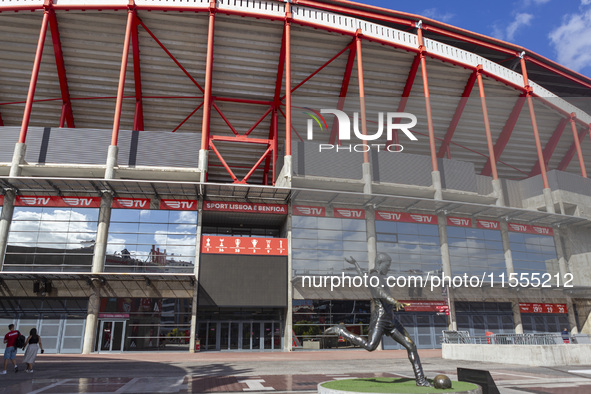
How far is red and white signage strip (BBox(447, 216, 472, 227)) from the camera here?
3222 cm

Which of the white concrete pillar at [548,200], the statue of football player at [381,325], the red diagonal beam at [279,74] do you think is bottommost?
the statue of football player at [381,325]

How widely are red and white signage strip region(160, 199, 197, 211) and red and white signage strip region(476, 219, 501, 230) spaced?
22.6m

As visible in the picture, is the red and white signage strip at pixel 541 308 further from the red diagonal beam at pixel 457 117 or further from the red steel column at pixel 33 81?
the red steel column at pixel 33 81

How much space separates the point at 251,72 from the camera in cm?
3438

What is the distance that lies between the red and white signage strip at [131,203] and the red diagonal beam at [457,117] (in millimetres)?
28076

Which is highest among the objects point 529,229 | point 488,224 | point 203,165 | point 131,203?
point 203,165

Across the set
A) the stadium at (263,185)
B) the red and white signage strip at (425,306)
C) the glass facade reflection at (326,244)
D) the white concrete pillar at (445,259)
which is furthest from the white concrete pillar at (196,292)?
the white concrete pillar at (445,259)

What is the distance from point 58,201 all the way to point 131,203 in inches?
186

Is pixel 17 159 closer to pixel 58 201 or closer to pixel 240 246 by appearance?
pixel 58 201

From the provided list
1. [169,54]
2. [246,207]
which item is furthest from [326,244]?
[169,54]

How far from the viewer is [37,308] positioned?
25.4 metres

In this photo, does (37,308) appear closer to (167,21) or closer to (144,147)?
(144,147)

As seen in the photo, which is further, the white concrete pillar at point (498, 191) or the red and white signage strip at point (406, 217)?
the white concrete pillar at point (498, 191)

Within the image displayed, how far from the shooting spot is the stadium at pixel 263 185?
2608cm
